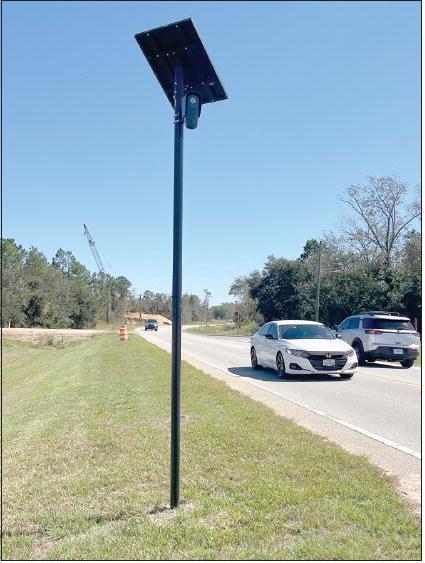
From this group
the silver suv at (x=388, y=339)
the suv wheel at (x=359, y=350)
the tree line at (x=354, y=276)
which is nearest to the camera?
the silver suv at (x=388, y=339)

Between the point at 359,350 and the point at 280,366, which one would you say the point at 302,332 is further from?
the point at 359,350

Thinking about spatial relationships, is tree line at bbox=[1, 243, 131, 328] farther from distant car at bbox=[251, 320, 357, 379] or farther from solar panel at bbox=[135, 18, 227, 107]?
solar panel at bbox=[135, 18, 227, 107]

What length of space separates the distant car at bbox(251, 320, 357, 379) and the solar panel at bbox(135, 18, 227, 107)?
9.49 meters

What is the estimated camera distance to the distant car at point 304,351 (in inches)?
517

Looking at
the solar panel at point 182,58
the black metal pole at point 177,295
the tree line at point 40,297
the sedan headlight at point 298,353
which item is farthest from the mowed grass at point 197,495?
the tree line at point 40,297

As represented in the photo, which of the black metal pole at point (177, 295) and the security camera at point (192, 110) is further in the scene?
the security camera at point (192, 110)

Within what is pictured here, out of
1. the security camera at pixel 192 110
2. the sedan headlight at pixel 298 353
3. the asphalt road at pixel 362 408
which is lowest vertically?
the asphalt road at pixel 362 408

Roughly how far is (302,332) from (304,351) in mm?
1478

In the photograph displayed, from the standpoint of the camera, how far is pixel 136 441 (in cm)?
645

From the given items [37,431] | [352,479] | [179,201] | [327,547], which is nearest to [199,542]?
[327,547]

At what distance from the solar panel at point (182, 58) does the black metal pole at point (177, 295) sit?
0.11 metres

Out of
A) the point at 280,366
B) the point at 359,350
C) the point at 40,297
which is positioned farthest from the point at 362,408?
the point at 40,297

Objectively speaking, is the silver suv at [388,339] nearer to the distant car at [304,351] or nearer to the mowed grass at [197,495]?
the distant car at [304,351]

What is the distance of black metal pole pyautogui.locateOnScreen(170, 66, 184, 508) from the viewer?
4.30 metres
